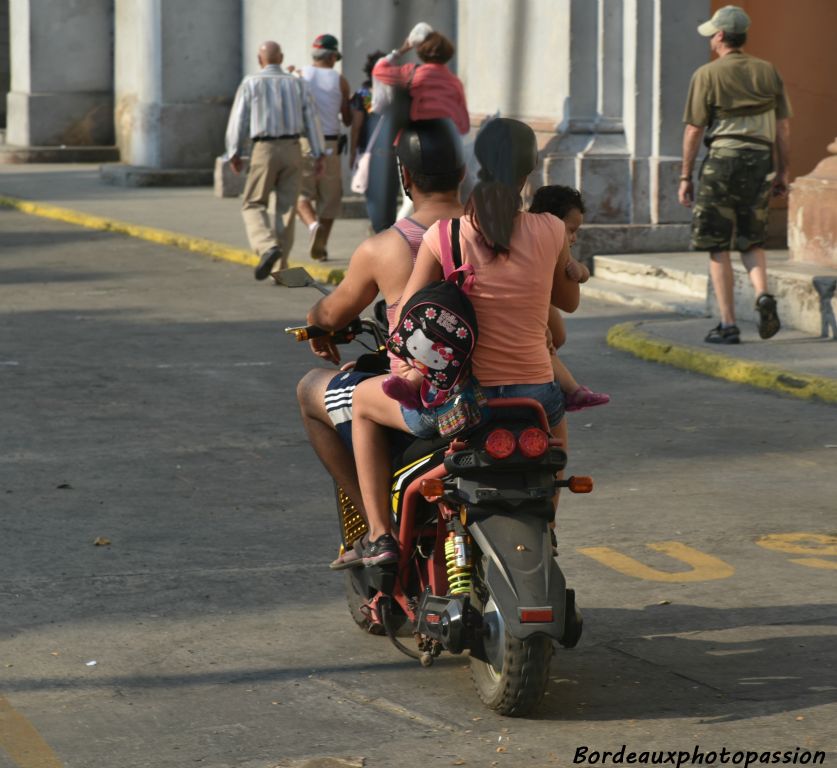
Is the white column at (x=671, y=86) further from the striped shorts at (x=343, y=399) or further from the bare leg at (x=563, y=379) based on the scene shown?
the striped shorts at (x=343, y=399)

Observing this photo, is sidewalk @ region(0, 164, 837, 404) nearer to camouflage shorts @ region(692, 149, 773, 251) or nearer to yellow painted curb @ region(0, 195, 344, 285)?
A: yellow painted curb @ region(0, 195, 344, 285)

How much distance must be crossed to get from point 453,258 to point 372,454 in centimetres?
65

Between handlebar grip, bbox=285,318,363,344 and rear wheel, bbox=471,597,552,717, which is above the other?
handlebar grip, bbox=285,318,363,344

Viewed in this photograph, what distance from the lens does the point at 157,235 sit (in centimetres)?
1803

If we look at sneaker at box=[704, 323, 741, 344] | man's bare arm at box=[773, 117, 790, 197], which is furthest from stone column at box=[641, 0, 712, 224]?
sneaker at box=[704, 323, 741, 344]

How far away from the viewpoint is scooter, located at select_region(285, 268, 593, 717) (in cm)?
478

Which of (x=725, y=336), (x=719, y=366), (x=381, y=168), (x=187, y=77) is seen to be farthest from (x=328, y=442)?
(x=187, y=77)

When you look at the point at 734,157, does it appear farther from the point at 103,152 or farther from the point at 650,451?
the point at 103,152

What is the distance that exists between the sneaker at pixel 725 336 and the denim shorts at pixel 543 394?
611 centimetres

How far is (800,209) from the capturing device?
12836 millimetres

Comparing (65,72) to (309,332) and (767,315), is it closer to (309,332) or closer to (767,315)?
(767,315)

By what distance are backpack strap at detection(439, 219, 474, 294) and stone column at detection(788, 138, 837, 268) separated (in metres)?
7.89

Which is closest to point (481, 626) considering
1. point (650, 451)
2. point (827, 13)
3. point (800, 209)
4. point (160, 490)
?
point (160, 490)

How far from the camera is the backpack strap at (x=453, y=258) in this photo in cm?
497
